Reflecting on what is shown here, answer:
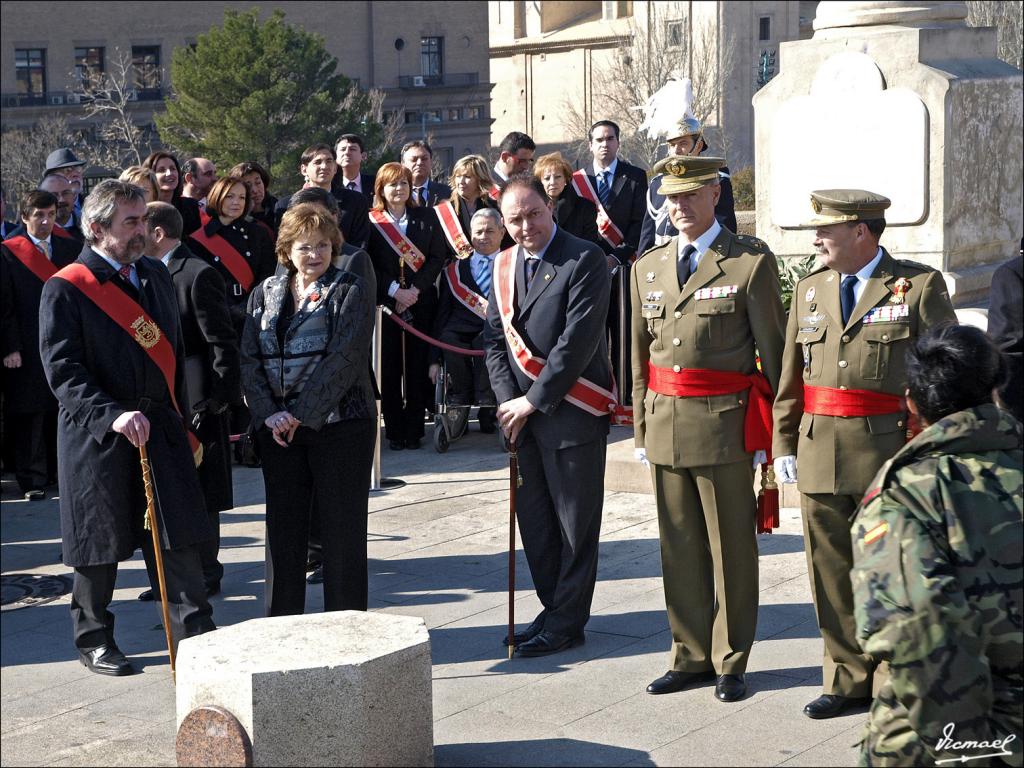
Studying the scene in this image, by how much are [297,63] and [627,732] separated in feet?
174

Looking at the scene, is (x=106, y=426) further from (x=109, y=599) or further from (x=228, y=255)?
(x=228, y=255)

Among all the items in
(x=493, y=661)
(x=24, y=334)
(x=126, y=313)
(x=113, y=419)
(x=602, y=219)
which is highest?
(x=602, y=219)

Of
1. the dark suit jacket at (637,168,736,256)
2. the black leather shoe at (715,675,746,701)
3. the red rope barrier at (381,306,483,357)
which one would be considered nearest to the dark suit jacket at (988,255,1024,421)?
the black leather shoe at (715,675,746,701)

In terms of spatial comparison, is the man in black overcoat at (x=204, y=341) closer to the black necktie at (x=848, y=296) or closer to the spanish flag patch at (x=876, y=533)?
the black necktie at (x=848, y=296)

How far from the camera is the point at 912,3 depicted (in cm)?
939

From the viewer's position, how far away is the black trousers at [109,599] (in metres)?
6.33

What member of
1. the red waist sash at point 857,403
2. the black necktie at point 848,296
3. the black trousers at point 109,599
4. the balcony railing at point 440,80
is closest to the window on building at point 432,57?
the balcony railing at point 440,80

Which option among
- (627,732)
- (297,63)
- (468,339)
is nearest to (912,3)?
(468,339)

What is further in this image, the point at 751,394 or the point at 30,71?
the point at 30,71

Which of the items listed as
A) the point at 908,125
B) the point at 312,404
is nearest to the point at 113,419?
the point at 312,404

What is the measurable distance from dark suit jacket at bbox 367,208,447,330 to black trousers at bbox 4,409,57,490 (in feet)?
8.06

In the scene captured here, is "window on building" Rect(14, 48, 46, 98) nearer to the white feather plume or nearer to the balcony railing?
the balcony railing

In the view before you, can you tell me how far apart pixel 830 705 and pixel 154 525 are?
2.73 metres

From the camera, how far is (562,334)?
630cm
